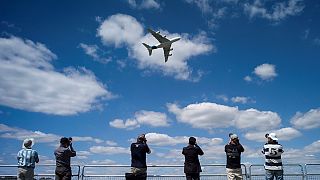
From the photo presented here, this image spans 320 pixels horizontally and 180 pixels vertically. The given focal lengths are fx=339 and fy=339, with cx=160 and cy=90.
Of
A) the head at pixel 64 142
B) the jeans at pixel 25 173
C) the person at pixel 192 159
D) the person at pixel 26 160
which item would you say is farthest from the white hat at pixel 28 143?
the person at pixel 192 159

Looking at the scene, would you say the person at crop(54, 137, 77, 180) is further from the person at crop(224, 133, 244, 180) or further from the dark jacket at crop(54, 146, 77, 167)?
the person at crop(224, 133, 244, 180)

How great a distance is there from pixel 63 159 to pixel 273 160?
6309mm

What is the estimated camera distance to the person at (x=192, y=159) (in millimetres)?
10445

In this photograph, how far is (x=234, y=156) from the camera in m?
10.7

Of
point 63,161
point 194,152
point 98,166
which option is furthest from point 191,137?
point 98,166

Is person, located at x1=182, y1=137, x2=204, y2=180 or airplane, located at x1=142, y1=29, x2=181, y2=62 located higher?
airplane, located at x1=142, y1=29, x2=181, y2=62

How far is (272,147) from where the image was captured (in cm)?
1028

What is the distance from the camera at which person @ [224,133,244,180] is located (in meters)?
10.7

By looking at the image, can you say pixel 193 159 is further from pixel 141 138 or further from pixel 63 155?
pixel 63 155

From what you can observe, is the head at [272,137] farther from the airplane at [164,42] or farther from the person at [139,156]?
the airplane at [164,42]

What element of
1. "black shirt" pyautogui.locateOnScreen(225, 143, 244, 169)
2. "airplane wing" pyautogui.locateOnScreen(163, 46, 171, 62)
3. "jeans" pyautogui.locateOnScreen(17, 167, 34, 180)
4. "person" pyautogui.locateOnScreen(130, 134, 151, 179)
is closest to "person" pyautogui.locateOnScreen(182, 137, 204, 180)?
"black shirt" pyautogui.locateOnScreen(225, 143, 244, 169)

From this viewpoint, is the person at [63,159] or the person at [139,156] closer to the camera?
the person at [63,159]

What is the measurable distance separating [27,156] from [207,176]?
6.62m

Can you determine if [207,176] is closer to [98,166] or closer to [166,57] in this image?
[98,166]
